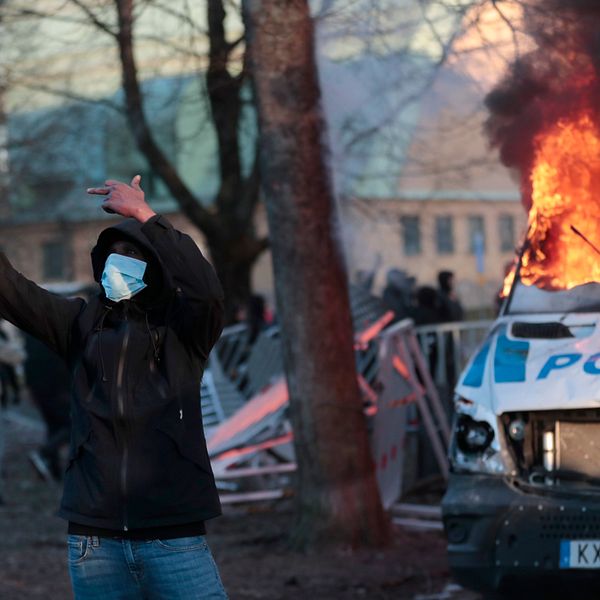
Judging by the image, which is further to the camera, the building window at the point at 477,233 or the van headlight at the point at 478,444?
the building window at the point at 477,233

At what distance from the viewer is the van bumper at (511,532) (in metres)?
5.77

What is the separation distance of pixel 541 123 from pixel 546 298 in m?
1.08

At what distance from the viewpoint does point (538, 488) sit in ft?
19.5

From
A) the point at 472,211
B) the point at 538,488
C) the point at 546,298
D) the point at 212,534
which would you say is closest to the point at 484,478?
the point at 538,488

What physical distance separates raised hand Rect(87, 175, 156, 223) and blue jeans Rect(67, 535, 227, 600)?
0.95 meters

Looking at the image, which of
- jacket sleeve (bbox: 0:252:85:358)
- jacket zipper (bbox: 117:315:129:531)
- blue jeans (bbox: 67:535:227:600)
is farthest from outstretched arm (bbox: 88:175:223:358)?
blue jeans (bbox: 67:535:227:600)

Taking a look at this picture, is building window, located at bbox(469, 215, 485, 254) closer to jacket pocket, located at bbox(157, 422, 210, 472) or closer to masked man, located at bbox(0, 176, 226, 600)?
masked man, located at bbox(0, 176, 226, 600)

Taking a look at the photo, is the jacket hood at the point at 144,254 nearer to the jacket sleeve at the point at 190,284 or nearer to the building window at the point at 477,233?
the jacket sleeve at the point at 190,284

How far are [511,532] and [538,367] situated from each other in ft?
2.59

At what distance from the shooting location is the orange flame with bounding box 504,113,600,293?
6887 mm

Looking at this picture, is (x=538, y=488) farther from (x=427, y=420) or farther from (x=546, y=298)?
(x=427, y=420)

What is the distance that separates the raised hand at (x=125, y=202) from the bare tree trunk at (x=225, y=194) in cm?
962

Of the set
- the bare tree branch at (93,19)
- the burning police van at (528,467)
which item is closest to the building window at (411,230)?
the bare tree branch at (93,19)

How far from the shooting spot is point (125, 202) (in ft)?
12.8
